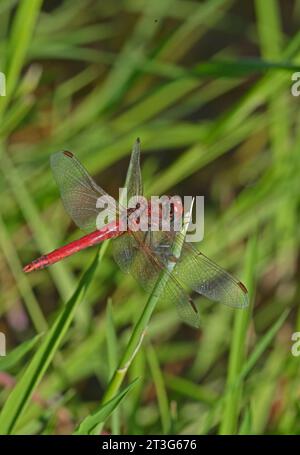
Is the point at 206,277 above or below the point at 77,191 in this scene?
below

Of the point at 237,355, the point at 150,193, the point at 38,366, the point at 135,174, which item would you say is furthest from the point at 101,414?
the point at 150,193

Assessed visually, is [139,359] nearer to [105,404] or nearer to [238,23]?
[105,404]

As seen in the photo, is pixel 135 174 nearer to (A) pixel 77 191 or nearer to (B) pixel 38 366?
(A) pixel 77 191

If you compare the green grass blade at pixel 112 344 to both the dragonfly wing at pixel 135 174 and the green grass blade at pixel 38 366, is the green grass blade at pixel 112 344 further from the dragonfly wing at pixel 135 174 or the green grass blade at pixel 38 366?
the dragonfly wing at pixel 135 174

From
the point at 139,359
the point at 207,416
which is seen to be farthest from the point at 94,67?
the point at 207,416

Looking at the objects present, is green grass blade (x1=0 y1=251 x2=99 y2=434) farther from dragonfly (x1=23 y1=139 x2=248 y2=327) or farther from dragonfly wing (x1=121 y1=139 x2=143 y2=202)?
dragonfly wing (x1=121 y1=139 x2=143 y2=202)

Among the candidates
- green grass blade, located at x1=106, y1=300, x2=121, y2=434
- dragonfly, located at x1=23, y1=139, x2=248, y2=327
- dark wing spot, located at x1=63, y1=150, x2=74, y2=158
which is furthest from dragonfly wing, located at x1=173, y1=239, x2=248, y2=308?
dark wing spot, located at x1=63, y1=150, x2=74, y2=158
